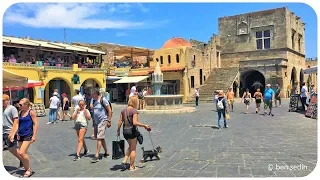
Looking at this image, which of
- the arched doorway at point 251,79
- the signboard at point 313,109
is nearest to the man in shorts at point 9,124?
the signboard at point 313,109

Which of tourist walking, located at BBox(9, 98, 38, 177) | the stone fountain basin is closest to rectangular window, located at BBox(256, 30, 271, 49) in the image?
the stone fountain basin

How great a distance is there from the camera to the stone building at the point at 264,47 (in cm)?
3083

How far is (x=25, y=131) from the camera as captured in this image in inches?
222

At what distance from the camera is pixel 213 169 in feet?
18.2

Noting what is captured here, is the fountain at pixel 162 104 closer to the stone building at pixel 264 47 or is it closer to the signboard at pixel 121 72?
the signboard at pixel 121 72

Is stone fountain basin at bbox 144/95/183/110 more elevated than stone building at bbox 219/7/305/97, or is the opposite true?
stone building at bbox 219/7/305/97

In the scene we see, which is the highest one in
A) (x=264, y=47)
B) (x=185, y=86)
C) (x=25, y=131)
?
(x=264, y=47)

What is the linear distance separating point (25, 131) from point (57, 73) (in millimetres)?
19355

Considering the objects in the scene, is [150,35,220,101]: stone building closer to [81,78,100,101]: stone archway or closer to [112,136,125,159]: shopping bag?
[81,78,100,101]: stone archway

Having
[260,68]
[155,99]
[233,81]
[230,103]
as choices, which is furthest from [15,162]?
[260,68]

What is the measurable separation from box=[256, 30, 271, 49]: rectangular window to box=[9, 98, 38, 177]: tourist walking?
29.9 meters

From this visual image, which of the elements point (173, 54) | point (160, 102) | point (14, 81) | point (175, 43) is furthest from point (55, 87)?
point (14, 81)

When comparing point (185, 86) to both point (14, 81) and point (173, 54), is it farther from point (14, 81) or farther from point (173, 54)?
point (14, 81)

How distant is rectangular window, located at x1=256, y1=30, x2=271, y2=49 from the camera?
3209cm
